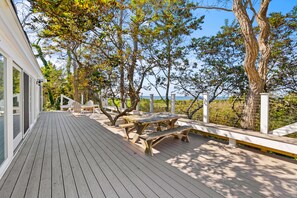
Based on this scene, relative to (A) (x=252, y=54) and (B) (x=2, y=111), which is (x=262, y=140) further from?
(B) (x=2, y=111)

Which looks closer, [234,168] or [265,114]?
[234,168]

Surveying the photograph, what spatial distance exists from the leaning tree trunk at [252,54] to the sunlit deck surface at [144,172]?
1211 millimetres

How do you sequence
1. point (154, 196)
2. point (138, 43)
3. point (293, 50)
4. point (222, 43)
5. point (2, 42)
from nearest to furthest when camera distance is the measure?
1. point (154, 196)
2. point (2, 42)
3. point (293, 50)
4. point (222, 43)
5. point (138, 43)

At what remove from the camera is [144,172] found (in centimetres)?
261

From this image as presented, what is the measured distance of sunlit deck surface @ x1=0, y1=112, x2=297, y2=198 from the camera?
2.09 m

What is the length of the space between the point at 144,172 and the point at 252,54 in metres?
3.89

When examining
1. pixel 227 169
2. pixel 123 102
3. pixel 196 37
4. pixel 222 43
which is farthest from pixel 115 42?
pixel 227 169

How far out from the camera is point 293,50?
5.38 metres

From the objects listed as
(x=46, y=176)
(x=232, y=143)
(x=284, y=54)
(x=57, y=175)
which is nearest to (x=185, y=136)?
(x=232, y=143)

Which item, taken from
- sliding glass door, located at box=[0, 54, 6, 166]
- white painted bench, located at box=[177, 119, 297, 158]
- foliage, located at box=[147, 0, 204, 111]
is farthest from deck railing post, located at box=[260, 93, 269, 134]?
sliding glass door, located at box=[0, 54, 6, 166]

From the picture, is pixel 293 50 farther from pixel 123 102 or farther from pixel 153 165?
pixel 123 102

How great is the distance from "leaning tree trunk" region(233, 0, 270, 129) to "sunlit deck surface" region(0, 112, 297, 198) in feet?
3.97

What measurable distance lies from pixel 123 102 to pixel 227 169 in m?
6.02

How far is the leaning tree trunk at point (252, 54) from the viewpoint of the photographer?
4066 millimetres
